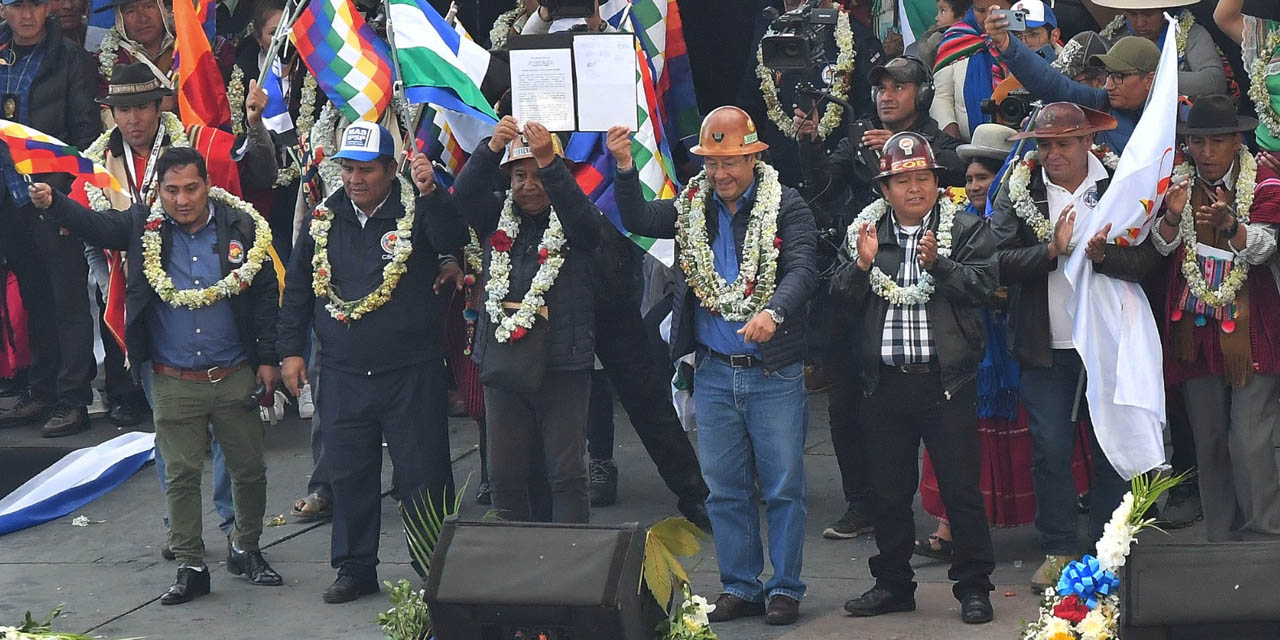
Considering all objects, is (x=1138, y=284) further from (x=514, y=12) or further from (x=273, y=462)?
(x=273, y=462)

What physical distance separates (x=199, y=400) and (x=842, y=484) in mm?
3169

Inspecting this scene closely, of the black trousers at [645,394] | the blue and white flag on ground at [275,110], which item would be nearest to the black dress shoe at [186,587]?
the black trousers at [645,394]

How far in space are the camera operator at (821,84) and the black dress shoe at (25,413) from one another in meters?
4.73

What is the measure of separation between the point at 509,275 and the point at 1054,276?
7.50ft

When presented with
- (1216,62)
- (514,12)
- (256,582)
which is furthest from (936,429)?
(514,12)

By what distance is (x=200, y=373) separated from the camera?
805 centimetres

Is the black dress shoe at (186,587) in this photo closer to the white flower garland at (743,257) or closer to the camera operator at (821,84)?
the white flower garland at (743,257)

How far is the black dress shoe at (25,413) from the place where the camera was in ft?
36.0

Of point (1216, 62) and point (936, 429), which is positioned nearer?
point (936, 429)

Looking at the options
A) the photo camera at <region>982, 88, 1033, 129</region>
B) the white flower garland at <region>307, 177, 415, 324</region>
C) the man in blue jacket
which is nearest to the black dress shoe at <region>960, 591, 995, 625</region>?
the man in blue jacket

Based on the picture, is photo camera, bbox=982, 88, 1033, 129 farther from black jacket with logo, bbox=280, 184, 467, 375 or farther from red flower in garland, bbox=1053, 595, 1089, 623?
red flower in garland, bbox=1053, 595, 1089, 623

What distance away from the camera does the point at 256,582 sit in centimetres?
813

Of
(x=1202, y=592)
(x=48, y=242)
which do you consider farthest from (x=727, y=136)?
(x=48, y=242)

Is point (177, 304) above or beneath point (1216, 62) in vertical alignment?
beneath
